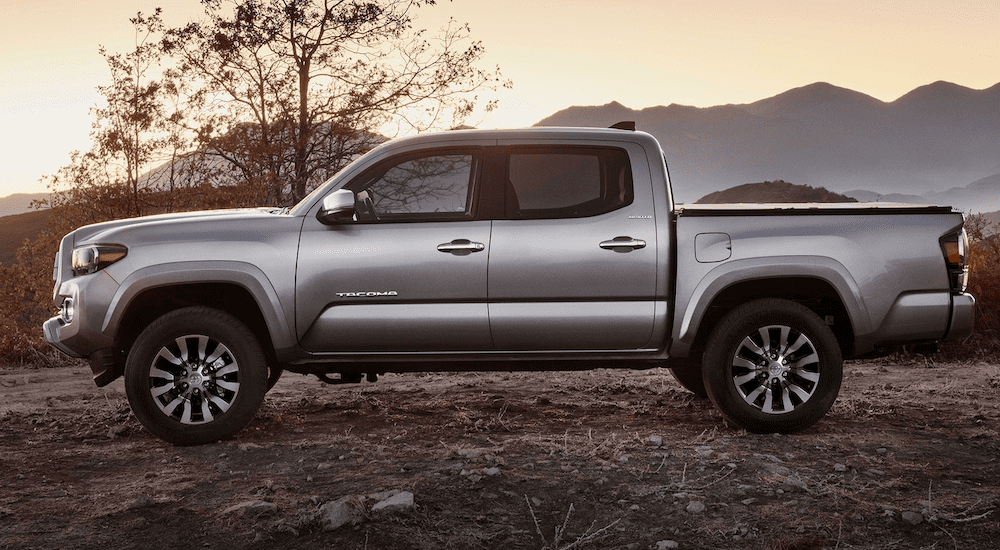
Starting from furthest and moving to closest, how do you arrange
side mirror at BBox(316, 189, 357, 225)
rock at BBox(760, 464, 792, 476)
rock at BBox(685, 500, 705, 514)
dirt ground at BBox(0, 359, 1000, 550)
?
side mirror at BBox(316, 189, 357, 225) < rock at BBox(760, 464, 792, 476) < rock at BBox(685, 500, 705, 514) < dirt ground at BBox(0, 359, 1000, 550)

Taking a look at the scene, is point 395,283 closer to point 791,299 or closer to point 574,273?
point 574,273

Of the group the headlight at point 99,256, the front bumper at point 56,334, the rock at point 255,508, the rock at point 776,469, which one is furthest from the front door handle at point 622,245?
the front bumper at point 56,334

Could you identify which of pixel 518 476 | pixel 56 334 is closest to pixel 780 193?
pixel 518 476

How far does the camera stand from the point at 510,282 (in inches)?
199

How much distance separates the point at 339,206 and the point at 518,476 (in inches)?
73.0

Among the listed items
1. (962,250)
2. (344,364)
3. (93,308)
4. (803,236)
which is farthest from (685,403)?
(93,308)

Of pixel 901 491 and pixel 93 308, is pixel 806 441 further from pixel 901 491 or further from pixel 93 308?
pixel 93 308

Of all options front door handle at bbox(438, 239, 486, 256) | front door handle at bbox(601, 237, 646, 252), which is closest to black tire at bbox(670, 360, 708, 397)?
front door handle at bbox(601, 237, 646, 252)

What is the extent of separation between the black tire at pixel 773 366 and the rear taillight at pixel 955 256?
0.81m

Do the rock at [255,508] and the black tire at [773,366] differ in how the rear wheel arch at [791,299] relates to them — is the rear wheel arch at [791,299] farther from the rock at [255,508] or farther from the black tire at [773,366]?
the rock at [255,508]

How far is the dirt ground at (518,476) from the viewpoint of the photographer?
11.8 feet

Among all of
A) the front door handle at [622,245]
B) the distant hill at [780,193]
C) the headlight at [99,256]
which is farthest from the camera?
the distant hill at [780,193]

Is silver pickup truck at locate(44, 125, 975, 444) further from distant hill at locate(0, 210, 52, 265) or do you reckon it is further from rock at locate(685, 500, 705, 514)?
distant hill at locate(0, 210, 52, 265)

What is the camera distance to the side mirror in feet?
16.0
